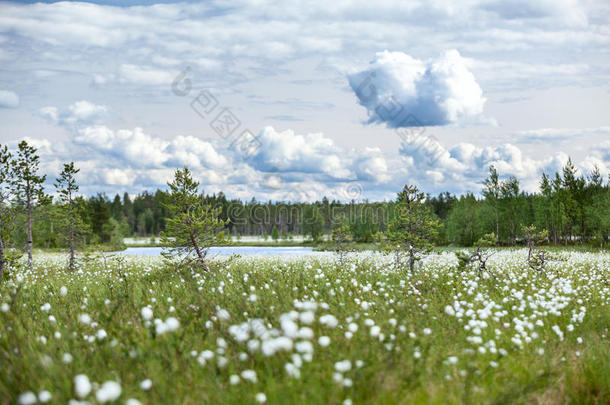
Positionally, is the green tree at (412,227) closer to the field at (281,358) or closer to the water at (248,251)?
the field at (281,358)

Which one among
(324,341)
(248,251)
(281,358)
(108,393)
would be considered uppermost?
(324,341)

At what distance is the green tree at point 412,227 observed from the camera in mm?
13938

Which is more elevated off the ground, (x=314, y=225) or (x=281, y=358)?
(x=281, y=358)

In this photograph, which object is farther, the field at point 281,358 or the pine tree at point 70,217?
the pine tree at point 70,217

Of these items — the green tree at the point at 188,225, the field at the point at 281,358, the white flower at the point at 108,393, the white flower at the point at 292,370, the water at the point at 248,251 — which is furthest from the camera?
the water at the point at 248,251

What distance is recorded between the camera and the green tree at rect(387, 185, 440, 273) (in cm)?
1394

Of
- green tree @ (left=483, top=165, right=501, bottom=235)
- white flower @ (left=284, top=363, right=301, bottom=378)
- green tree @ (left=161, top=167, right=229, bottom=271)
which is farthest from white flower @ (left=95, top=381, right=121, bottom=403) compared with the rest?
green tree @ (left=483, top=165, right=501, bottom=235)

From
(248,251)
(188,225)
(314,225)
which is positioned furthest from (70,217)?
(314,225)

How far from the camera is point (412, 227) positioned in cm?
1422

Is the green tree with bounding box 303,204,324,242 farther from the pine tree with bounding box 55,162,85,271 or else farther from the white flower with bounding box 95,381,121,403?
the white flower with bounding box 95,381,121,403

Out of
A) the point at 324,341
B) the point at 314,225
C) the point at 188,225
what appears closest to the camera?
the point at 324,341

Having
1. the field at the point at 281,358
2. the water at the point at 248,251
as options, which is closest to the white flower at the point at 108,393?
the field at the point at 281,358

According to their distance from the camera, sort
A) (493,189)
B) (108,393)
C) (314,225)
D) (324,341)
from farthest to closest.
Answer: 1. (314,225)
2. (493,189)
3. (324,341)
4. (108,393)

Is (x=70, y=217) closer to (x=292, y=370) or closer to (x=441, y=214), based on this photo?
(x=292, y=370)
